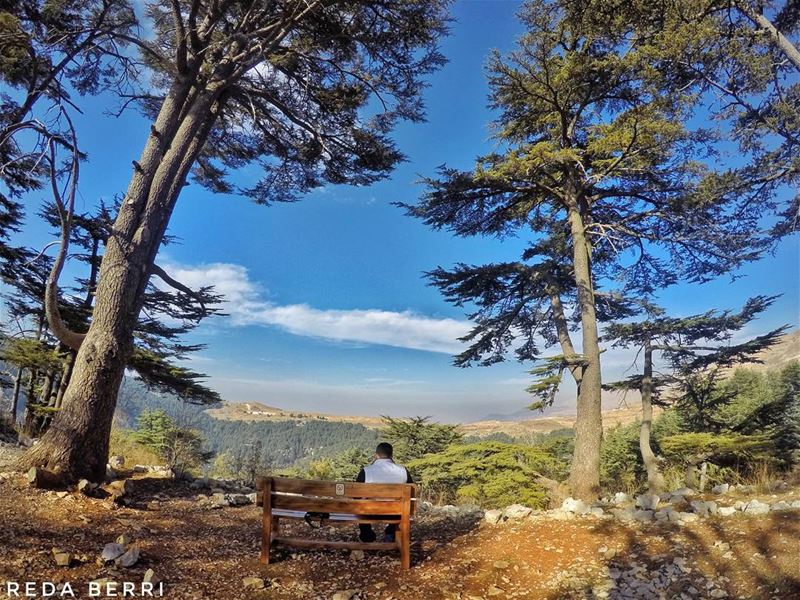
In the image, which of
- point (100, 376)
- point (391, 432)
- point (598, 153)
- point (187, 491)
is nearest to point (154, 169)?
point (100, 376)

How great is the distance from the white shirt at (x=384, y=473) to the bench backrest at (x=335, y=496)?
623mm

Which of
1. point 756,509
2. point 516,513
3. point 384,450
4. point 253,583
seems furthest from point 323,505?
point 756,509

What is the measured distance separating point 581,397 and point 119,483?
810 cm

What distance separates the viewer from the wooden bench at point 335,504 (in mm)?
3863

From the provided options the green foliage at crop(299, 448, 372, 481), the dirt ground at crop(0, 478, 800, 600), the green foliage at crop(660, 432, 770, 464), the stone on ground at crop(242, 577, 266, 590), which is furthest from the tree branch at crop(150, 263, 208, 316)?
the green foliage at crop(299, 448, 372, 481)

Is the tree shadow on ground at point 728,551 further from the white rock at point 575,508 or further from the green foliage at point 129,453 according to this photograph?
the green foliage at point 129,453

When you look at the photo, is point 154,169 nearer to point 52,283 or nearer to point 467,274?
point 52,283

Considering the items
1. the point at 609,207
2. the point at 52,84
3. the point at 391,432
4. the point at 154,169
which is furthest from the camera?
the point at 391,432

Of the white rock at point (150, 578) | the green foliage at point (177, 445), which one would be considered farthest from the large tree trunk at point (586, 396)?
the green foliage at point (177, 445)

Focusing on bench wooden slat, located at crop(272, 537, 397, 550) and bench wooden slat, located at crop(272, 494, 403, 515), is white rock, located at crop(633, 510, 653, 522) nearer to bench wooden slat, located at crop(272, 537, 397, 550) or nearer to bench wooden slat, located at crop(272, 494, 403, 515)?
bench wooden slat, located at crop(272, 494, 403, 515)

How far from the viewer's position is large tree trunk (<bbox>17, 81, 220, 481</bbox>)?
212 inches

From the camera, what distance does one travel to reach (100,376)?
5609 millimetres

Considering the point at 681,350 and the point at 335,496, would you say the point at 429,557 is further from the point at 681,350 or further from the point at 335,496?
the point at 681,350

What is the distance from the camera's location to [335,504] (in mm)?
3922
